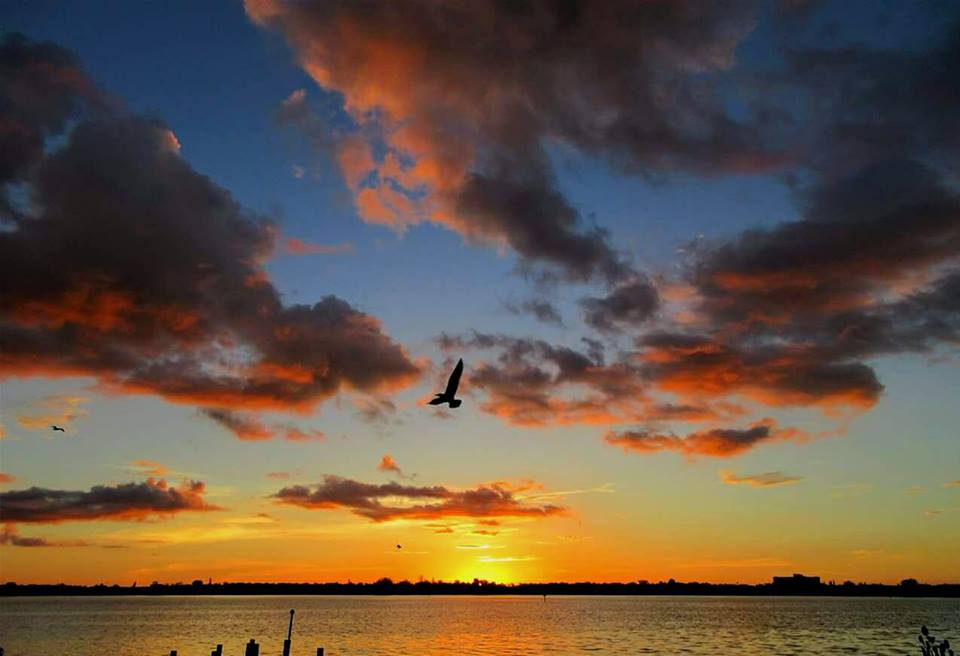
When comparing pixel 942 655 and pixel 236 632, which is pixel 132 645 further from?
pixel 942 655

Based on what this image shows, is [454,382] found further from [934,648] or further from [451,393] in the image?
[934,648]

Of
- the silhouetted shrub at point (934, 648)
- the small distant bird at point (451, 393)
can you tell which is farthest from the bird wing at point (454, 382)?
the silhouetted shrub at point (934, 648)

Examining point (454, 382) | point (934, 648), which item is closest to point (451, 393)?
point (454, 382)

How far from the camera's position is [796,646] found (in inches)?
3334

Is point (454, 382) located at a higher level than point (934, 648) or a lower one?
higher

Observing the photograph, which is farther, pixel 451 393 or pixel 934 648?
pixel 934 648

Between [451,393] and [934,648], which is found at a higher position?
[451,393]

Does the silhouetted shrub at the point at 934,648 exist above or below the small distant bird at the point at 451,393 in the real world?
below

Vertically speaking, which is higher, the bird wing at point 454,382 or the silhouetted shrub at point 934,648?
the bird wing at point 454,382

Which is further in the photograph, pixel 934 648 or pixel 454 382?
pixel 934 648

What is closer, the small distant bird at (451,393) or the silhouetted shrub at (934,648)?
the small distant bird at (451,393)

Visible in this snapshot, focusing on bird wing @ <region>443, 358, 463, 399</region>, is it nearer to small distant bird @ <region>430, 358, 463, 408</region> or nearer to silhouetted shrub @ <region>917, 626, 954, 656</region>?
small distant bird @ <region>430, 358, 463, 408</region>

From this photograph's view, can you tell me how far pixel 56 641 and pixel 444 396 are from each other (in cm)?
9901

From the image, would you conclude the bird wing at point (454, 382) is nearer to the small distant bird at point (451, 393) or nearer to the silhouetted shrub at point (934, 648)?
the small distant bird at point (451, 393)
